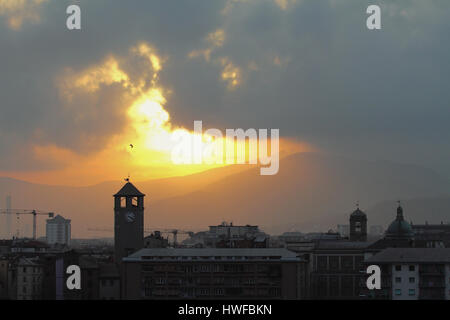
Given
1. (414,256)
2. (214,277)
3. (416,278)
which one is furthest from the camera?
(414,256)

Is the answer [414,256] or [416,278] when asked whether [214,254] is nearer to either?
[414,256]

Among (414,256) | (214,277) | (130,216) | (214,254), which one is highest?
(130,216)

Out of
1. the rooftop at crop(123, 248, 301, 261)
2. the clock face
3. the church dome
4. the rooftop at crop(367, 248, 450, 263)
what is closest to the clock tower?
the clock face

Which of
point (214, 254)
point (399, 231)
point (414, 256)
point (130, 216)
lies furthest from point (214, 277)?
point (399, 231)

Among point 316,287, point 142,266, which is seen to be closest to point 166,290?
point 142,266

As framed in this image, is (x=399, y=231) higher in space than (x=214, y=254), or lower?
higher

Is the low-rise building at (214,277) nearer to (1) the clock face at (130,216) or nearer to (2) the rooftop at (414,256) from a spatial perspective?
(2) the rooftop at (414,256)

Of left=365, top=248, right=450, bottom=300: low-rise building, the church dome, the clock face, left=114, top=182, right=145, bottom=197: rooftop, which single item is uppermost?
left=114, top=182, right=145, bottom=197: rooftop

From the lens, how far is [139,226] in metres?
138

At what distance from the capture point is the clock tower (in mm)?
137125

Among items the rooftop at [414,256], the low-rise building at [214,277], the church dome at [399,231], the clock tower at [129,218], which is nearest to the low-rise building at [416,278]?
the rooftop at [414,256]

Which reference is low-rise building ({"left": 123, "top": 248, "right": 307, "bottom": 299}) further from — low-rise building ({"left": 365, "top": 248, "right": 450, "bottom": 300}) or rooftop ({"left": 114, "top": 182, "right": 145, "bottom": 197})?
rooftop ({"left": 114, "top": 182, "right": 145, "bottom": 197})

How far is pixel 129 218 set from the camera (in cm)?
13862
